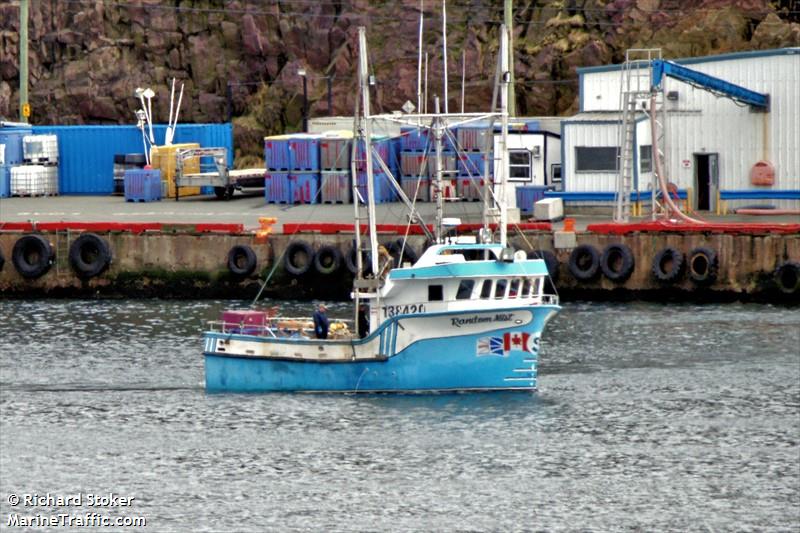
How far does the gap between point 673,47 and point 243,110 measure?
22811 millimetres

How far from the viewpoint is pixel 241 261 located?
60.3 meters

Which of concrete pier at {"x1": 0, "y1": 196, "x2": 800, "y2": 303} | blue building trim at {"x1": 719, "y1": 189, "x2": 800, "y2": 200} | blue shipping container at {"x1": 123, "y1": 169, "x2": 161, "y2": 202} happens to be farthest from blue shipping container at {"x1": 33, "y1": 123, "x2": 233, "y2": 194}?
blue building trim at {"x1": 719, "y1": 189, "x2": 800, "y2": 200}

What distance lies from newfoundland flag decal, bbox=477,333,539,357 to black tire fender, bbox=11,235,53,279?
22.9 m

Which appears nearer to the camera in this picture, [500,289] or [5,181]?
[500,289]

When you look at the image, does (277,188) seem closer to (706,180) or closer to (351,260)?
(351,260)

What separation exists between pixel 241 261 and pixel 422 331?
58.8ft

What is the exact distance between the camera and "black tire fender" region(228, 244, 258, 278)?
197 ft

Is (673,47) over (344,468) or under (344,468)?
over

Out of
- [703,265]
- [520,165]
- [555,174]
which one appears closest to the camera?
[703,265]

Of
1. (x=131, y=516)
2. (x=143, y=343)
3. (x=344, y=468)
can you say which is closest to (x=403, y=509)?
(x=344, y=468)

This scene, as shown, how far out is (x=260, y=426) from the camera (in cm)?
4206

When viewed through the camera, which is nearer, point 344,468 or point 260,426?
point 344,468

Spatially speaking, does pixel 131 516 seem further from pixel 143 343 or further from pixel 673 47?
pixel 673 47

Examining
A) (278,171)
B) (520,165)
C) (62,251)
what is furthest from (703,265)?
(62,251)
